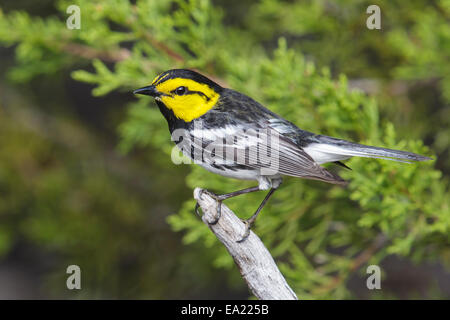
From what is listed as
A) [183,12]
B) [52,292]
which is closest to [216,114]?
[183,12]

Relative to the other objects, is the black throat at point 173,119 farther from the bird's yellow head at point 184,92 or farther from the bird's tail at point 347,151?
the bird's tail at point 347,151

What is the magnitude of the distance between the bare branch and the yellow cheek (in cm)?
59

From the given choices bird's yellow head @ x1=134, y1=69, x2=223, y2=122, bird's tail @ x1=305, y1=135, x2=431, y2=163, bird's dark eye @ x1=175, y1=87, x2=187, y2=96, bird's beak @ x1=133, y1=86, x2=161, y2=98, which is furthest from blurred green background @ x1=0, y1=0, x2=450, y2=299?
bird's beak @ x1=133, y1=86, x2=161, y2=98

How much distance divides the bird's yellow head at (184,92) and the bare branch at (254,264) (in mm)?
610

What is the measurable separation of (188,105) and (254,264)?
32.1 inches

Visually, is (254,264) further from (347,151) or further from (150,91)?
(150,91)

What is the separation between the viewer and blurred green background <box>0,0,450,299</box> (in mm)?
2635

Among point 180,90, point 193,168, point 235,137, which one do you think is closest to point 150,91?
point 180,90

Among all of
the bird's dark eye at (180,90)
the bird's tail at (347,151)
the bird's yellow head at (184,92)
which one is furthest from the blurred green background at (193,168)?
the bird's dark eye at (180,90)

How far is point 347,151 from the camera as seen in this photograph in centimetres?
214

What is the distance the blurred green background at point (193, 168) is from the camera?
2635 millimetres

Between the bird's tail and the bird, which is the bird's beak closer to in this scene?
the bird

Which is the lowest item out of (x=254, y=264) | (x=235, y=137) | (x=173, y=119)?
(x=254, y=264)

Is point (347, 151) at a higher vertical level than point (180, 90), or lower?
lower
